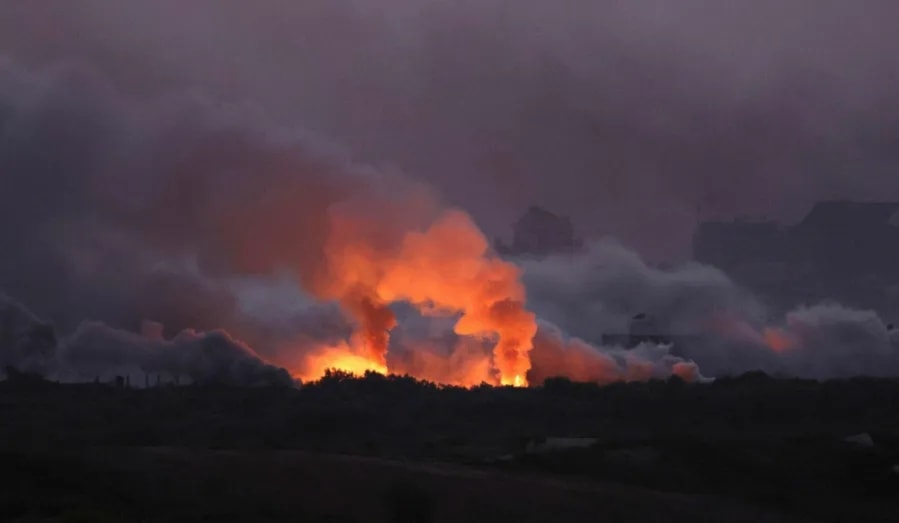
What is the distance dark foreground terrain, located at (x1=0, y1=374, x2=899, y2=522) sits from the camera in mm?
37031

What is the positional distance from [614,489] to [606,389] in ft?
102

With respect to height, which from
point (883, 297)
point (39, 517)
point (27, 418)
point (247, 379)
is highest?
point (883, 297)

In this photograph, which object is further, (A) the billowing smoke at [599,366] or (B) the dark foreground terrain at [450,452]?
(A) the billowing smoke at [599,366]

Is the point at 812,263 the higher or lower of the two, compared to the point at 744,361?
higher

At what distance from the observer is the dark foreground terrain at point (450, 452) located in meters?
37.0

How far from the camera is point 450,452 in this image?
2051 inches

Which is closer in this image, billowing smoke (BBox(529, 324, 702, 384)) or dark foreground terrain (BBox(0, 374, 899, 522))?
dark foreground terrain (BBox(0, 374, 899, 522))

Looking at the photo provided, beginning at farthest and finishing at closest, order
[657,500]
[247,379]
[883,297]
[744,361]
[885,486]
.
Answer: [883,297] → [744,361] → [247,379] → [885,486] → [657,500]

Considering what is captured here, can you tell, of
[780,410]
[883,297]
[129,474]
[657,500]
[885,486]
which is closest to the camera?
[129,474]

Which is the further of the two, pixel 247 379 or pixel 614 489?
pixel 247 379

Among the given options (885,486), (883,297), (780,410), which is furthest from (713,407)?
(883,297)

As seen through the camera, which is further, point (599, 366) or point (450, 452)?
point (599, 366)

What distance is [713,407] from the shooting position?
2682 inches

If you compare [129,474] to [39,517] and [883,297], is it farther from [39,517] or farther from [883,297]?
[883,297]
